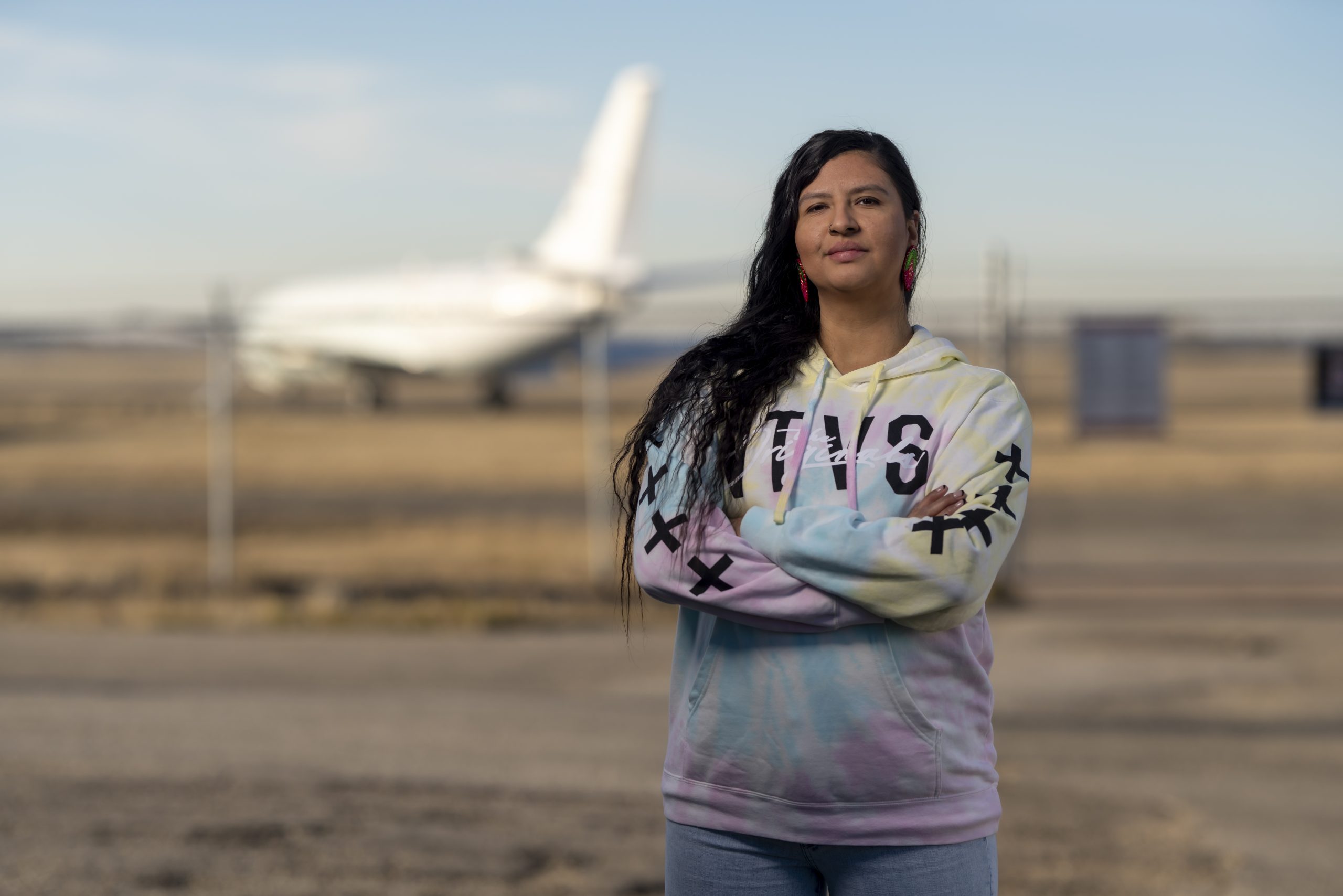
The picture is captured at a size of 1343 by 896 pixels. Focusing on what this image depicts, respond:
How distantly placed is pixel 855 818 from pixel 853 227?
81 centimetres

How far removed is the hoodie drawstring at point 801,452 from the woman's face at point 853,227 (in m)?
0.17

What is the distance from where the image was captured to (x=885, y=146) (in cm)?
209

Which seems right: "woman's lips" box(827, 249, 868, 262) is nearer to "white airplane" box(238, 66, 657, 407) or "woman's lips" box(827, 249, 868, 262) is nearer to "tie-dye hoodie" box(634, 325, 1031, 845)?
"tie-dye hoodie" box(634, 325, 1031, 845)

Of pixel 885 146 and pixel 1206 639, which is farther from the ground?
pixel 885 146

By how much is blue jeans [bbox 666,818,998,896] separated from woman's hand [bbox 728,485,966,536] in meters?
0.44

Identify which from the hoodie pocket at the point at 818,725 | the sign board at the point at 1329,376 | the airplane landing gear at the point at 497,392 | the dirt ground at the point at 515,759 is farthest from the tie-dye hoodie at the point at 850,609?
the airplane landing gear at the point at 497,392

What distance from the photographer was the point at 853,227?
2025mm

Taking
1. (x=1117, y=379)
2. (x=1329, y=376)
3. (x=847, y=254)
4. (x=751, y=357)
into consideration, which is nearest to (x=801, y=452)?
(x=751, y=357)

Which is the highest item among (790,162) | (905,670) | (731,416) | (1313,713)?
(790,162)

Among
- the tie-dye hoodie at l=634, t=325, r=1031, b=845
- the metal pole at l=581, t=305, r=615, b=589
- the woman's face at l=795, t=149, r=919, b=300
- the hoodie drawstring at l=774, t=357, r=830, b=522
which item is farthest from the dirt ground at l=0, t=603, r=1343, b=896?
the woman's face at l=795, t=149, r=919, b=300

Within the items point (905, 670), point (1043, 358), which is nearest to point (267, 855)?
point (905, 670)

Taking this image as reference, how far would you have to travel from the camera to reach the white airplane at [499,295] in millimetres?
33219

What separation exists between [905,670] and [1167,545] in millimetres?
11556

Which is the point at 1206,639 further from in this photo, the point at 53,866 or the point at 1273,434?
the point at 1273,434
